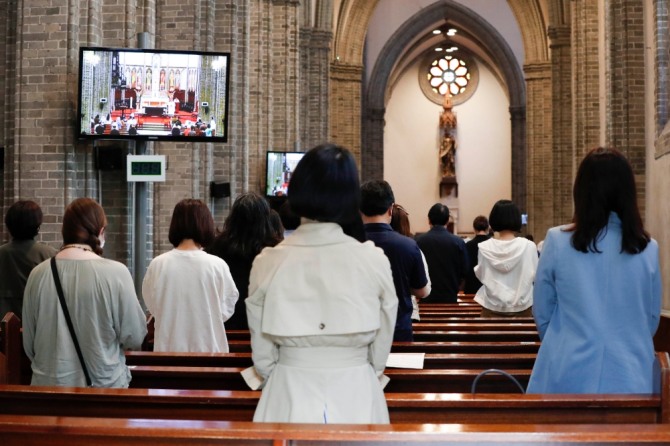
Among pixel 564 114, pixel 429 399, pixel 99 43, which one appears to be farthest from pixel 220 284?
pixel 564 114

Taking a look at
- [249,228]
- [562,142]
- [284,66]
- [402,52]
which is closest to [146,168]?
[249,228]

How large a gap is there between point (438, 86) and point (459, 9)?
5277 millimetres

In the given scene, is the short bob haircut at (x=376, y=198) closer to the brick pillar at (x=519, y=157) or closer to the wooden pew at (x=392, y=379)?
the wooden pew at (x=392, y=379)

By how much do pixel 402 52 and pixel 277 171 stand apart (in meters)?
20.8

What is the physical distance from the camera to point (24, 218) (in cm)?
591

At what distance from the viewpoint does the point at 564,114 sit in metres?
22.2

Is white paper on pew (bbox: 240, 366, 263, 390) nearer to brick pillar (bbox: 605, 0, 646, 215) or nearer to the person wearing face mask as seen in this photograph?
the person wearing face mask

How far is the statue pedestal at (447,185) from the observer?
39.2 meters

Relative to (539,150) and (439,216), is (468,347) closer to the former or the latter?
(439,216)

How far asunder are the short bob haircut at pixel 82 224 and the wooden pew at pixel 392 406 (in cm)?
86

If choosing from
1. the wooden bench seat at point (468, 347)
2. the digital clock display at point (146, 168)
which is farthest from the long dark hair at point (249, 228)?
the digital clock display at point (146, 168)

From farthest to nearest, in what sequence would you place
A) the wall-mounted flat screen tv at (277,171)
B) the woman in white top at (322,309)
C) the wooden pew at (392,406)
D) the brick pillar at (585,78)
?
the brick pillar at (585,78) < the wall-mounted flat screen tv at (277,171) < the wooden pew at (392,406) < the woman in white top at (322,309)

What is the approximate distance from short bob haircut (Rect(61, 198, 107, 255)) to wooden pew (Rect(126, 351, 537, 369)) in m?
0.93

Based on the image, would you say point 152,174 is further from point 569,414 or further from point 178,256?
point 569,414
